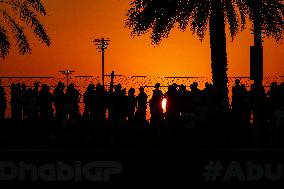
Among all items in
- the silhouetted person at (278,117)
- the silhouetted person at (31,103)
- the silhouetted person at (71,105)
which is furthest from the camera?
the silhouetted person at (31,103)

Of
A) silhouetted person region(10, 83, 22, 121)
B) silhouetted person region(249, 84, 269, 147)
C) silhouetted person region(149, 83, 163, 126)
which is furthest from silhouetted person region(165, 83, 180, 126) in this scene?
silhouetted person region(10, 83, 22, 121)

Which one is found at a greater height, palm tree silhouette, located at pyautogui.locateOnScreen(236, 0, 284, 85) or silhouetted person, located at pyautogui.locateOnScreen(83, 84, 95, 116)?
palm tree silhouette, located at pyautogui.locateOnScreen(236, 0, 284, 85)

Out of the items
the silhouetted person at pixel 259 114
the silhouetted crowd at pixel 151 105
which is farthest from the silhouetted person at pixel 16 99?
the silhouetted person at pixel 259 114

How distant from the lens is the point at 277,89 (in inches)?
770

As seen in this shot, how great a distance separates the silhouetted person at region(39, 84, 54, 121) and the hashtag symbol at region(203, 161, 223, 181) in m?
13.4

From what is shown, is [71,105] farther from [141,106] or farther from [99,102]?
[141,106]

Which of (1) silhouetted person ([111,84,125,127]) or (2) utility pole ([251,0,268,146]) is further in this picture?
(1) silhouetted person ([111,84,125,127])

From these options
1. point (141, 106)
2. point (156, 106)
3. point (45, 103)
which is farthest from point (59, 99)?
point (156, 106)

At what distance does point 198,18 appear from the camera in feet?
78.3

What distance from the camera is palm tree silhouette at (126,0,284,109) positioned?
930 inches

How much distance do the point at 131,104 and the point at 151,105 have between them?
549mm

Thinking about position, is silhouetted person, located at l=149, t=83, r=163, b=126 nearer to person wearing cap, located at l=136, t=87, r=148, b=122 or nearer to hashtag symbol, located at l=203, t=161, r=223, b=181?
person wearing cap, located at l=136, t=87, r=148, b=122

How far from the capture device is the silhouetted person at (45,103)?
21750mm

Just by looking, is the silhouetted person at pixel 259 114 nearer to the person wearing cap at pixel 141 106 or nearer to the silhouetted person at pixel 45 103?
the person wearing cap at pixel 141 106
